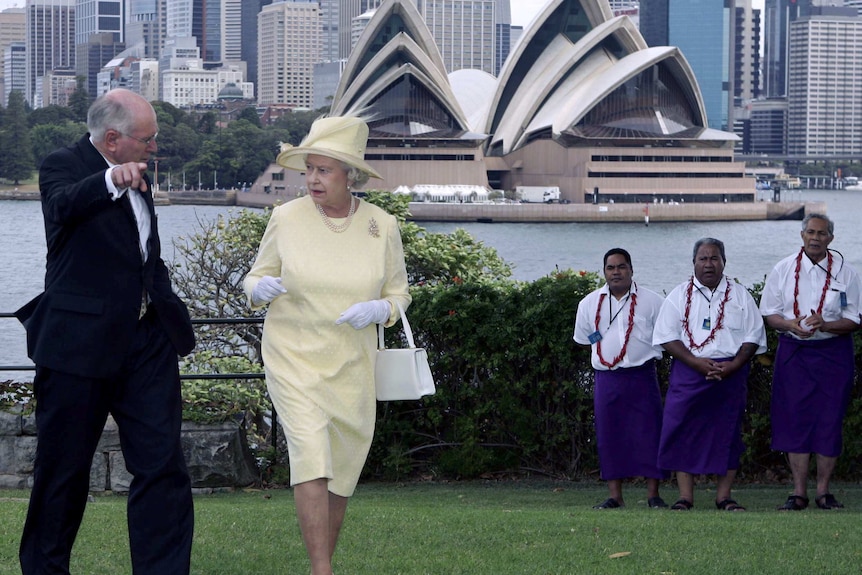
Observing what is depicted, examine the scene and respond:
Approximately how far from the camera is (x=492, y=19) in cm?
19662

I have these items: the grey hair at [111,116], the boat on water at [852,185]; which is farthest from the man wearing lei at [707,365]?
the boat on water at [852,185]

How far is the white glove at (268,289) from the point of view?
371cm

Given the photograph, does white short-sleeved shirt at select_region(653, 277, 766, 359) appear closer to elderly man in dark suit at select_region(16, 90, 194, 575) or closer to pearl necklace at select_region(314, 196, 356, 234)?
pearl necklace at select_region(314, 196, 356, 234)

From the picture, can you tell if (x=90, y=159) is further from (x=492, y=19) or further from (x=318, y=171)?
(x=492, y=19)

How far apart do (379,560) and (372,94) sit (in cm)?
7146

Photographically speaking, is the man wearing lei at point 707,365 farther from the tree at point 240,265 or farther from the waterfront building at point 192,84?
the waterfront building at point 192,84

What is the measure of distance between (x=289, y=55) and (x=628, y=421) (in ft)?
629

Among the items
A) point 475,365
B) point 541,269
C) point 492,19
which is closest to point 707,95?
point 492,19

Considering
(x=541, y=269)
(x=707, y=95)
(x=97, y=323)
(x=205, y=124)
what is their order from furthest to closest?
(x=707, y=95) < (x=205, y=124) < (x=541, y=269) < (x=97, y=323)

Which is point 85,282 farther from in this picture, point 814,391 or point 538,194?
point 538,194

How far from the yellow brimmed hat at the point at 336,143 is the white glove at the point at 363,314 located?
0.39 metres

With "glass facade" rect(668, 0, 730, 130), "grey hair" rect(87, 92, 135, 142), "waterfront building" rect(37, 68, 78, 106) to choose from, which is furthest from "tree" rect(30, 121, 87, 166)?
"glass facade" rect(668, 0, 730, 130)

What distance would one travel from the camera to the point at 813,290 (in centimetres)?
559

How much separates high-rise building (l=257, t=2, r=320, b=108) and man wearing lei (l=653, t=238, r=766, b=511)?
185662 millimetres
